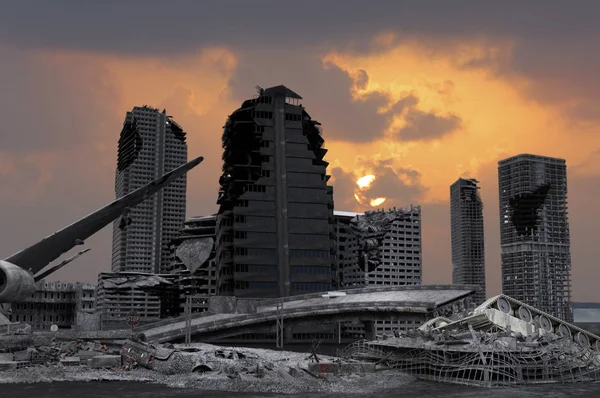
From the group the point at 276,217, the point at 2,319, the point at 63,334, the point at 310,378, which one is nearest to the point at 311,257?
the point at 276,217

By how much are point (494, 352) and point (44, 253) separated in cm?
6095

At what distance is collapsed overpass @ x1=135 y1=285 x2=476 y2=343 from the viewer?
12794 centimetres

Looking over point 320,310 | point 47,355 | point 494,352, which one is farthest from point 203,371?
point 320,310

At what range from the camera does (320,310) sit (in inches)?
5497

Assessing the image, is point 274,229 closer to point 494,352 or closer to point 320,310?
point 320,310

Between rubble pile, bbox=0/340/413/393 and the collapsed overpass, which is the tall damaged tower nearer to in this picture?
the collapsed overpass

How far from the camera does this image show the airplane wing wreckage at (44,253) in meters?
88.6

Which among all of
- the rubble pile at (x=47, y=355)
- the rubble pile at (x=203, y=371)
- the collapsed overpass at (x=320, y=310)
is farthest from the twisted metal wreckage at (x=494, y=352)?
the rubble pile at (x=47, y=355)

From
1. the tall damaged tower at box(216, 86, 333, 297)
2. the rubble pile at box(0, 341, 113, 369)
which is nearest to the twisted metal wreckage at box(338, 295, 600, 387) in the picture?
the rubble pile at box(0, 341, 113, 369)

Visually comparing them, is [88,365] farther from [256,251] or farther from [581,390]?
[256,251]

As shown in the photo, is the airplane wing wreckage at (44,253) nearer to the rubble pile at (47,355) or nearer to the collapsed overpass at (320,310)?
the rubble pile at (47,355)

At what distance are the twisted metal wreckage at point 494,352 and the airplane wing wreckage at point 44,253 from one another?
4169 cm

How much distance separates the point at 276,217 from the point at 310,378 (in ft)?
398

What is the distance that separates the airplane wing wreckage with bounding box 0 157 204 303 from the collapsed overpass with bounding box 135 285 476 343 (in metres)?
36.6
